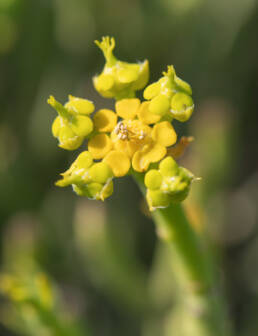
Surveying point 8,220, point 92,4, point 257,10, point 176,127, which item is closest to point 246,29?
point 257,10

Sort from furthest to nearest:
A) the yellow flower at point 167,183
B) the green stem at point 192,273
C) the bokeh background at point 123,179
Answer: the bokeh background at point 123,179 < the green stem at point 192,273 < the yellow flower at point 167,183

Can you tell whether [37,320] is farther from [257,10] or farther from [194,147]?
[257,10]

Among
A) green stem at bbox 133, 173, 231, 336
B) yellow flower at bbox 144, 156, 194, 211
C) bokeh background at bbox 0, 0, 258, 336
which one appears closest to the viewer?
yellow flower at bbox 144, 156, 194, 211

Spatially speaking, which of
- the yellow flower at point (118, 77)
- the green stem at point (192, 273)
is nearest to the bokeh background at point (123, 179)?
the green stem at point (192, 273)

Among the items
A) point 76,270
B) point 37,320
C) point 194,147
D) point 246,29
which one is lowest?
point 76,270

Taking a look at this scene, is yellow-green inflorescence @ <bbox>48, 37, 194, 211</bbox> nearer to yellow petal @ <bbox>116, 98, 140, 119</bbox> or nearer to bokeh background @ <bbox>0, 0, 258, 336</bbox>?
yellow petal @ <bbox>116, 98, 140, 119</bbox>

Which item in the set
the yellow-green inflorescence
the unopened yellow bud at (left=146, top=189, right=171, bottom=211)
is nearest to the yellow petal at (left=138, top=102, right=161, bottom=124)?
the yellow-green inflorescence

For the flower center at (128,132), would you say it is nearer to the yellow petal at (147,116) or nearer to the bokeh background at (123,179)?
the yellow petal at (147,116)
